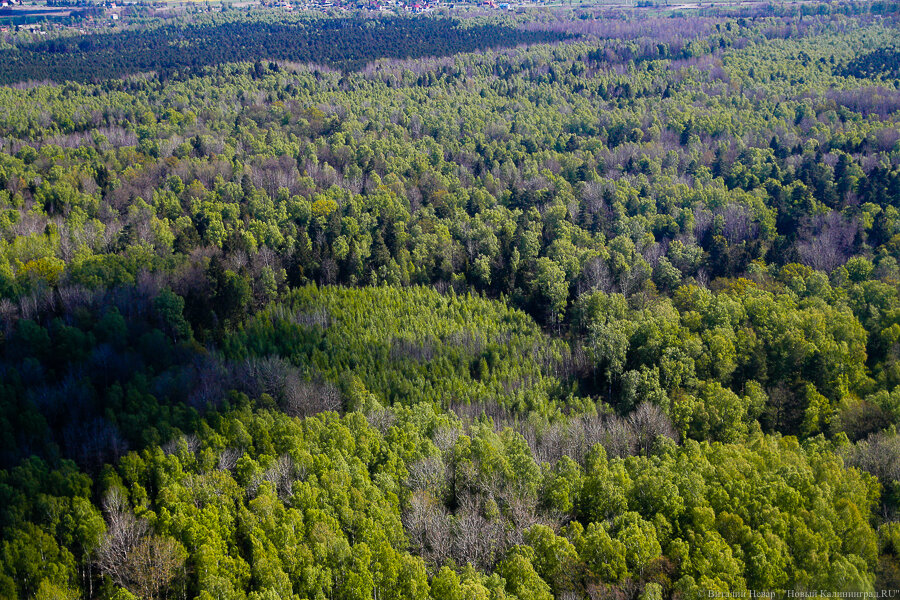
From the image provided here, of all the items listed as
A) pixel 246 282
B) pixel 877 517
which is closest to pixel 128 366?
pixel 246 282

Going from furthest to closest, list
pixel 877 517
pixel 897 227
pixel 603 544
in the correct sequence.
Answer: pixel 897 227
pixel 877 517
pixel 603 544

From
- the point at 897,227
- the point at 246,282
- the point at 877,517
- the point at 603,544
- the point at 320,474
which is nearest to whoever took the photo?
the point at 603,544

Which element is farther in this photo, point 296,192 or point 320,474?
point 296,192

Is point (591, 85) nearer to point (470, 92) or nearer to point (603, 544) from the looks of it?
point (470, 92)

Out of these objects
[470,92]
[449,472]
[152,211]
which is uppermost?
[470,92]

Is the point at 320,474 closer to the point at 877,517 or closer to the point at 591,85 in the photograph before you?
the point at 877,517

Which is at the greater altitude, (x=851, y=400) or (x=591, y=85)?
(x=591, y=85)

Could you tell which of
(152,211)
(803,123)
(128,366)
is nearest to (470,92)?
(803,123)
